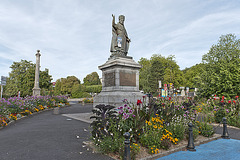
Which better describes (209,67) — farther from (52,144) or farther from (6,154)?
(6,154)

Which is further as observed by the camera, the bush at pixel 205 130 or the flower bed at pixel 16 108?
the flower bed at pixel 16 108

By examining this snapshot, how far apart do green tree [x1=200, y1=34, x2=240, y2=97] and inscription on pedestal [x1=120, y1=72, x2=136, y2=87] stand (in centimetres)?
827

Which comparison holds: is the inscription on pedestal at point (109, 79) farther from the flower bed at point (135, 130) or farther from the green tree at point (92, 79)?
the green tree at point (92, 79)

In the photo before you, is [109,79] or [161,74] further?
[161,74]

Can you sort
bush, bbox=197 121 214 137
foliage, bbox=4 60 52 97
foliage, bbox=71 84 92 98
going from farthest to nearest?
1. foliage, bbox=71 84 92 98
2. foliage, bbox=4 60 52 97
3. bush, bbox=197 121 214 137

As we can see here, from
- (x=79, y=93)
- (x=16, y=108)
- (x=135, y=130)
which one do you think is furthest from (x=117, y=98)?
(x=79, y=93)

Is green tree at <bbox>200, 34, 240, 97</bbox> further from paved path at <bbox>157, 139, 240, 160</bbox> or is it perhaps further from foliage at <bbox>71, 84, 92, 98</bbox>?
foliage at <bbox>71, 84, 92, 98</bbox>

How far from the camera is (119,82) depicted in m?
9.68

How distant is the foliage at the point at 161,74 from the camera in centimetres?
5062

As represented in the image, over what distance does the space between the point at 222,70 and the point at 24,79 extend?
42.8 metres

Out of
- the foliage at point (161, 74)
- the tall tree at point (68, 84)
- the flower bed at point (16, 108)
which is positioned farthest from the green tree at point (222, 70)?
the tall tree at point (68, 84)

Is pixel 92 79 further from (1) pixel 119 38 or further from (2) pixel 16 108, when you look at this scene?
(1) pixel 119 38

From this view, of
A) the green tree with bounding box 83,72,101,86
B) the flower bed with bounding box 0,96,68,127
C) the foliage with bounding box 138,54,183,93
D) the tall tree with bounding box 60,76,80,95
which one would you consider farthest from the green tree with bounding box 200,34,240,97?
the green tree with bounding box 83,72,101,86

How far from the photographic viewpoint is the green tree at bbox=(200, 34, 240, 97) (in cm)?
1332
